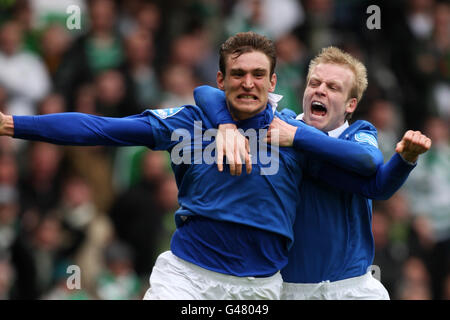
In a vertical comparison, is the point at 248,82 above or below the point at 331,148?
above

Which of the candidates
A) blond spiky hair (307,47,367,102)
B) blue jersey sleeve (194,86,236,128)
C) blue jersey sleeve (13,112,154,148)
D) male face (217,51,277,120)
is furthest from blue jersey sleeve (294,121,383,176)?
blue jersey sleeve (13,112,154,148)

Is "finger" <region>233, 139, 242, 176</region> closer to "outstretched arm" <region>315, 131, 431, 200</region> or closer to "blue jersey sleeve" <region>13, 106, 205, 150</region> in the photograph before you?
"blue jersey sleeve" <region>13, 106, 205, 150</region>

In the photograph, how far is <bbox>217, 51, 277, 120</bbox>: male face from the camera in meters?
4.76

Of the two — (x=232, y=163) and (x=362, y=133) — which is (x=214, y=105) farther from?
(x=362, y=133)

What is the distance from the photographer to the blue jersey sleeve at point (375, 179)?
4754mm

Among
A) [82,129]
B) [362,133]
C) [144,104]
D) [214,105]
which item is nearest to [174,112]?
[214,105]

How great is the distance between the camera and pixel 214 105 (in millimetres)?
4895

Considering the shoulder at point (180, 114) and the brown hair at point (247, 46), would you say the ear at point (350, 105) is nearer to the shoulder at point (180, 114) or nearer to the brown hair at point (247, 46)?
the brown hair at point (247, 46)

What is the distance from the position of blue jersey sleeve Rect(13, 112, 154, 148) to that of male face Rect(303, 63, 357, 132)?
1102mm

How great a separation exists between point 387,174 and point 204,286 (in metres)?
1.18

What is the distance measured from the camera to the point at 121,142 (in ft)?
15.5

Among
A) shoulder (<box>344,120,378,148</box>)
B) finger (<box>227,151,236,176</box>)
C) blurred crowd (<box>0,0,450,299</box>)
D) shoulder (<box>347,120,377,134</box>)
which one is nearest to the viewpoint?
finger (<box>227,151,236,176</box>)
